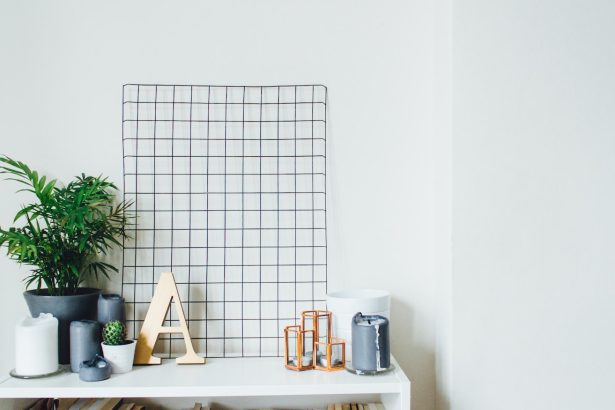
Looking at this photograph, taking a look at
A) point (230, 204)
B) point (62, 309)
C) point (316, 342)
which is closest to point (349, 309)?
point (316, 342)

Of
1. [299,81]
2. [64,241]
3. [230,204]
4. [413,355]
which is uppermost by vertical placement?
[299,81]

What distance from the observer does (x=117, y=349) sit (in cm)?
154

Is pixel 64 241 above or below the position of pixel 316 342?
above

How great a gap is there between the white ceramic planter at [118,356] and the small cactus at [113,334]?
0.05ft

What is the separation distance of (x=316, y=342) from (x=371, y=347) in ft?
0.60

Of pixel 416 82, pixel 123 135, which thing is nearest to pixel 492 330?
A: pixel 416 82

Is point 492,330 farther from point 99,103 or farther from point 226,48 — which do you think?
point 99,103

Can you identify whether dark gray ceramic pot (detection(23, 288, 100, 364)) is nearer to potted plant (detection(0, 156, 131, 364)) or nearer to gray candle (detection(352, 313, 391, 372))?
potted plant (detection(0, 156, 131, 364))

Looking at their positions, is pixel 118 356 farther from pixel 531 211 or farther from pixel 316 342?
pixel 531 211

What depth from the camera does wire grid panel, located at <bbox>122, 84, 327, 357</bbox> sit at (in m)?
1.78

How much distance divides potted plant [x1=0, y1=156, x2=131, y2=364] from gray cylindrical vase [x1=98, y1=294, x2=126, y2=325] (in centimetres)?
4

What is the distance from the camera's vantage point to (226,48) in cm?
179

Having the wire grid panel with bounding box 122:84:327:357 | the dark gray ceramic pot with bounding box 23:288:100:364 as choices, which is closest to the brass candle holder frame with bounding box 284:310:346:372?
the wire grid panel with bounding box 122:84:327:357

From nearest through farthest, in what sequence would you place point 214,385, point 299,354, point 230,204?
point 214,385, point 299,354, point 230,204
